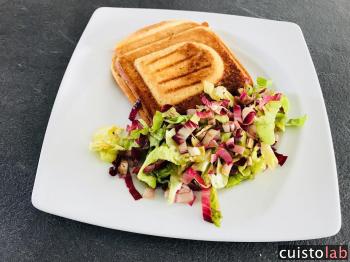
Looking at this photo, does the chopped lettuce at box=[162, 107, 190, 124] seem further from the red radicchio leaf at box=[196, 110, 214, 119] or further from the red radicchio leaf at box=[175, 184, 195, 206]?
the red radicchio leaf at box=[175, 184, 195, 206]

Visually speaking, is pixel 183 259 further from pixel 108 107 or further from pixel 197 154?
pixel 108 107

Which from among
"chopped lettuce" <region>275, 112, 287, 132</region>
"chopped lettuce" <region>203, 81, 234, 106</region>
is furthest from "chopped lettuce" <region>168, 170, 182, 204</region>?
"chopped lettuce" <region>275, 112, 287, 132</region>

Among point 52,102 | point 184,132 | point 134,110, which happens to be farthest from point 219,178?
point 52,102

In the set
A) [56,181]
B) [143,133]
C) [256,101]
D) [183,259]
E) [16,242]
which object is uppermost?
[256,101]

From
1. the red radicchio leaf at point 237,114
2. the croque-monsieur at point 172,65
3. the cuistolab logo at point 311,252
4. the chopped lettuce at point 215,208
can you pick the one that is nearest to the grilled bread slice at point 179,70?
the croque-monsieur at point 172,65

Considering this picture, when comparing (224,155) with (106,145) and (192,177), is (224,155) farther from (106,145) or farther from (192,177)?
(106,145)

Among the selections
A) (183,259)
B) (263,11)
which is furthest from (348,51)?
(183,259)
